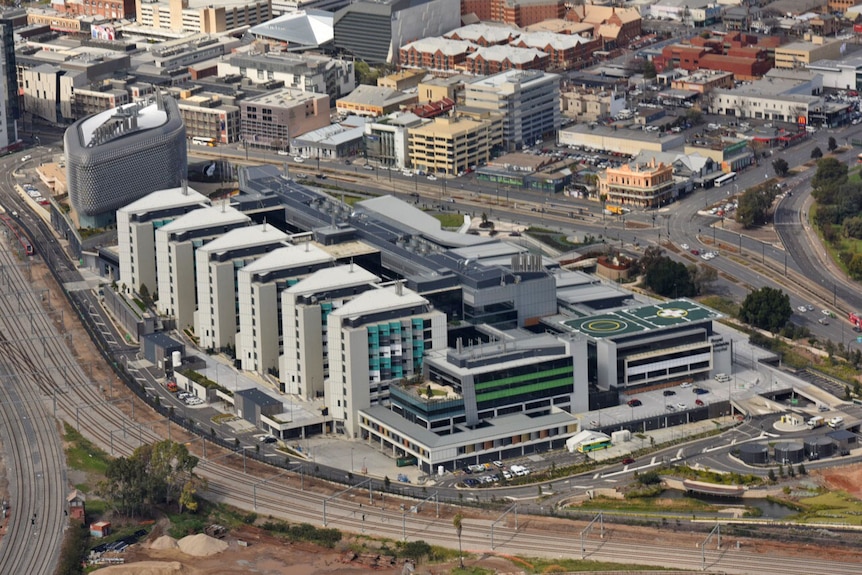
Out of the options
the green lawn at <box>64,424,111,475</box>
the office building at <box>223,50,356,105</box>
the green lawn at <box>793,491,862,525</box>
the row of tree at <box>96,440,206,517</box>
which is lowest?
the green lawn at <box>793,491,862,525</box>

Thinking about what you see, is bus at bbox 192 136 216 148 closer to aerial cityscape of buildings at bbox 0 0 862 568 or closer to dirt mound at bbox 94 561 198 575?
aerial cityscape of buildings at bbox 0 0 862 568

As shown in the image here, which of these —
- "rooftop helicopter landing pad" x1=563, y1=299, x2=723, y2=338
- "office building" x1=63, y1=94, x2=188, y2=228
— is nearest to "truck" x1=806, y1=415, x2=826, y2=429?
"rooftop helicopter landing pad" x1=563, y1=299, x2=723, y2=338

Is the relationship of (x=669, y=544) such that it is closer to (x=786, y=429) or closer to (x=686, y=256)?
(x=786, y=429)

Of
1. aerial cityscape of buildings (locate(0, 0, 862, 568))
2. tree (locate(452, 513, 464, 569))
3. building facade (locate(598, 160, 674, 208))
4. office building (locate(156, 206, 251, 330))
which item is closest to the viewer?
tree (locate(452, 513, 464, 569))

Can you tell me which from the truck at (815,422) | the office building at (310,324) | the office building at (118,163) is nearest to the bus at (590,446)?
the truck at (815,422)

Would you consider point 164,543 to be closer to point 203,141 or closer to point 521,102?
point 203,141

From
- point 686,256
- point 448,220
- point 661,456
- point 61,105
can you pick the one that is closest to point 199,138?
point 61,105

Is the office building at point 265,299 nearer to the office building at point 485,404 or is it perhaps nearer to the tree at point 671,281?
the office building at point 485,404

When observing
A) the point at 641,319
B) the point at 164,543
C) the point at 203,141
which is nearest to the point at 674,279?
the point at 641,319
